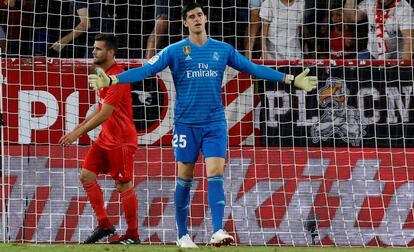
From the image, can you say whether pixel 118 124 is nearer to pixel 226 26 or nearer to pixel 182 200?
pixel 182 200

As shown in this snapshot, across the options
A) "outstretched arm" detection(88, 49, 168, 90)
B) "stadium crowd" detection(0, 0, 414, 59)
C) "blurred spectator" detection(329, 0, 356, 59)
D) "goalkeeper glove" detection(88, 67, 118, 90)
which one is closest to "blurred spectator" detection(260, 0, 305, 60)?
"stadium crowd" detection(0, 0, 414, 59)

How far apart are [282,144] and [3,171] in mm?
3232

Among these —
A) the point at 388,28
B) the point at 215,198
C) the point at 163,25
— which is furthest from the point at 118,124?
the point at 388,28

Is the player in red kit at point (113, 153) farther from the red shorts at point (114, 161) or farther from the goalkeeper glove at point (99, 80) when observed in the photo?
the goalkeeper glove at point (99, 80)

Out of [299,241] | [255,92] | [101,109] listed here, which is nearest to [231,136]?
[255,92]

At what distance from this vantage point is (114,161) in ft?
37.4

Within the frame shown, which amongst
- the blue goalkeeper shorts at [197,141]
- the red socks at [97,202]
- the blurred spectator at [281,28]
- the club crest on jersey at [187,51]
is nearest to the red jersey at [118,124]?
the red socks at [97,202]

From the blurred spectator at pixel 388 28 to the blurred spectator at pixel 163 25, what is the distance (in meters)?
2.15

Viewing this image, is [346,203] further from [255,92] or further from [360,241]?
[255,92]

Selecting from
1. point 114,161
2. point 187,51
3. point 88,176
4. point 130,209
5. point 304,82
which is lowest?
point 130,209

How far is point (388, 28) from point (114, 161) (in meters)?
4.25

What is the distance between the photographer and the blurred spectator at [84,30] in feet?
43.6

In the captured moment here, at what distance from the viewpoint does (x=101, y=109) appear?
11.1 meters

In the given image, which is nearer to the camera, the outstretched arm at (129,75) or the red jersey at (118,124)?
the outstretched arm at (129,75)
